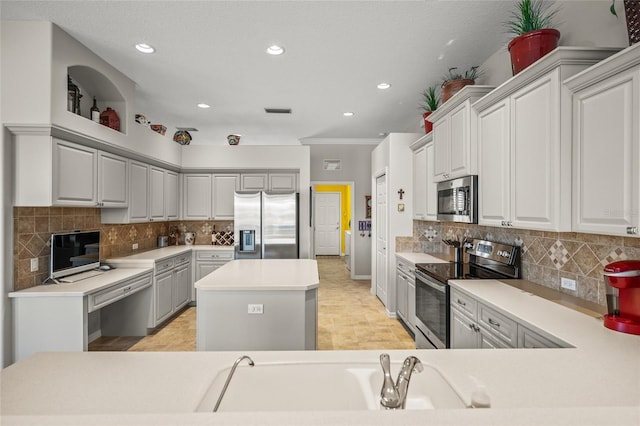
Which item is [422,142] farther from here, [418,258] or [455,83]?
[418,258]

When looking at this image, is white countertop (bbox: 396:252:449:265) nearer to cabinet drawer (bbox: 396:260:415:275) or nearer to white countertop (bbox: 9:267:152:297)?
cabinet drawer (bbox: 396:260:415:275)

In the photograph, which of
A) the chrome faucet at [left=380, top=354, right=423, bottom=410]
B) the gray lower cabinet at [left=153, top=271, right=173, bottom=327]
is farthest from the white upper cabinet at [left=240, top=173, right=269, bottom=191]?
the chrome faucet at [left=380, top=354, right=423, bottom=410]

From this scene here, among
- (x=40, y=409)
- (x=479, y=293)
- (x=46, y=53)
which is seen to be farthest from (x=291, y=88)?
(x=40, y=409)

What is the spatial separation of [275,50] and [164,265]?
2.86 meters

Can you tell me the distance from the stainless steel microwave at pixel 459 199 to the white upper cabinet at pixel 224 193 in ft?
11.0

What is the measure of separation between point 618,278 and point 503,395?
0.94 meters

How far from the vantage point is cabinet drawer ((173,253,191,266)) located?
173 inches

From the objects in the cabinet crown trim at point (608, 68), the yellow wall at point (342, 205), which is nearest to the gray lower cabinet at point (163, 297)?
the cabinet crown trim at point (608, 68)

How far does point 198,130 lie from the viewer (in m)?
5.66

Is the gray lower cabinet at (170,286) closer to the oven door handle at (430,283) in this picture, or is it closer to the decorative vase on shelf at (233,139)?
the decorative vase on shelf at (233,139)

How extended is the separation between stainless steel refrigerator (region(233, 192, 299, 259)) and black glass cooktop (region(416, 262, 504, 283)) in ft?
7.52

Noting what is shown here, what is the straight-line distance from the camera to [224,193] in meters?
5.35

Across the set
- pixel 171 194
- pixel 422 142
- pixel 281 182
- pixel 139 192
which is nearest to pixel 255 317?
pixel 139 192

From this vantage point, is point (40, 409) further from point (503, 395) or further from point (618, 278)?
point (618, 278)
